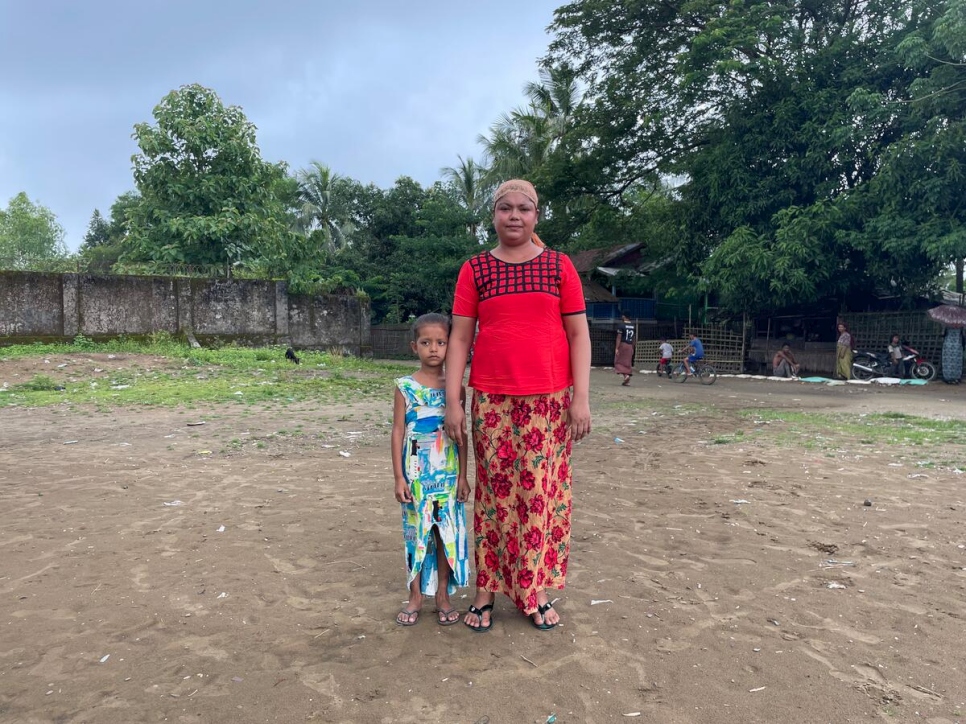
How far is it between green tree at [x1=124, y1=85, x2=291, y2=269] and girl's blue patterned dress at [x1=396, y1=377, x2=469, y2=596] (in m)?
19.0

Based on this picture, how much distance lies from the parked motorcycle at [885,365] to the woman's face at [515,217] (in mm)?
16677

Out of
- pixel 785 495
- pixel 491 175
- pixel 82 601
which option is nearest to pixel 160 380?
pixel 82 601

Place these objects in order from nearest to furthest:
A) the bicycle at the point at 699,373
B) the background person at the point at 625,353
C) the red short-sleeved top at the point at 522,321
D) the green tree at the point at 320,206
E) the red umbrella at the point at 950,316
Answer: the red short-sleeved top at the point at 522,321, the background person at the point at 625,353, the red umbrella at the point at 950,316, the bicycle at the point at 699,373, the green tree at the point at 320,206

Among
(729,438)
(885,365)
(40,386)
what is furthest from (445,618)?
(885,365)

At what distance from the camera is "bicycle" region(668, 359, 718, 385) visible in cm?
1531

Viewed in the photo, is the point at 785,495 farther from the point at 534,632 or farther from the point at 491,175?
the point at 491,175

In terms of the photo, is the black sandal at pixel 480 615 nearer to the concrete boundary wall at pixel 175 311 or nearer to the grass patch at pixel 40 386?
the grass patch at pixel 40 386

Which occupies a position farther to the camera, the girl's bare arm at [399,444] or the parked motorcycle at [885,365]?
the parked motorcycle at [885,365]

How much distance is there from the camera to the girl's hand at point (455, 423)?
2.65 m

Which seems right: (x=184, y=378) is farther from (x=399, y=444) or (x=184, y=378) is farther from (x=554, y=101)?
(x=554, y=101)

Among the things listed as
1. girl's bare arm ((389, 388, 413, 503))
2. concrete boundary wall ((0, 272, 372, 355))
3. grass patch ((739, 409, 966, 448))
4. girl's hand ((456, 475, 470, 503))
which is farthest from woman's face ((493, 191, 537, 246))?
concrete boundary wall ((0, 272, 372, 355))

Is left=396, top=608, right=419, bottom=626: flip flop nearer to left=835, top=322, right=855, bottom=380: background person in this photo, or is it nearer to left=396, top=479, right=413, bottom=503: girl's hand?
left=396, top=479, right=413, bottom=503: girl's hand

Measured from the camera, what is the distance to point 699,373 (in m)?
15.7

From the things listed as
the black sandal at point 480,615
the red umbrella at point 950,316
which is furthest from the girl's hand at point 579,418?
the red umbrella at point 950,316
